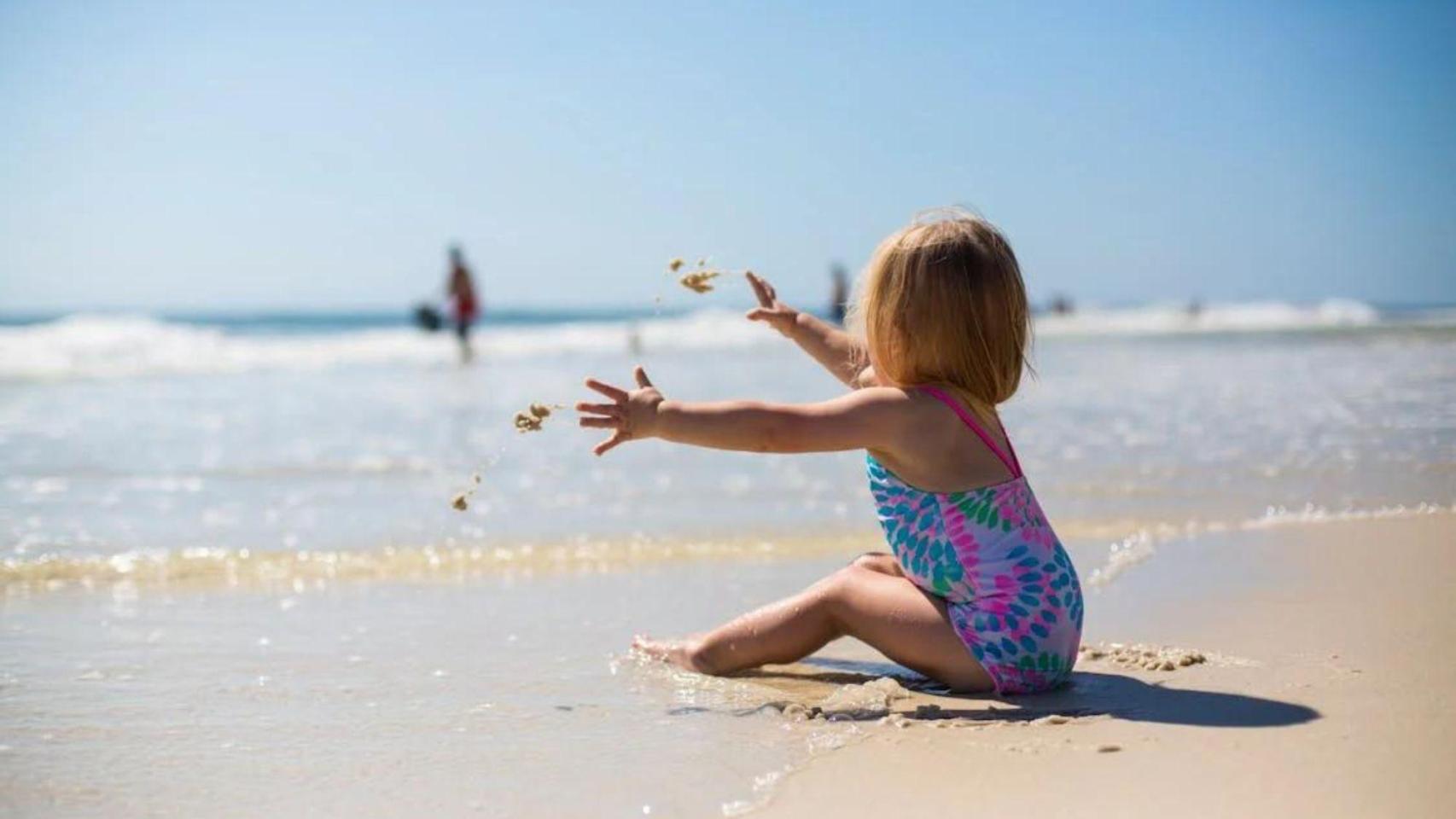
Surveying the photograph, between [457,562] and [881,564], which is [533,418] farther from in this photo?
[457,562]

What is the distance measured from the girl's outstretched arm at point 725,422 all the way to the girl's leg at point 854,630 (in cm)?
42

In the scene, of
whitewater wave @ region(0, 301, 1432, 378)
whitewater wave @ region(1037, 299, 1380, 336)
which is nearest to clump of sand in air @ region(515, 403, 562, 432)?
whitewater wave @ region(0, 301, 1432, 378)

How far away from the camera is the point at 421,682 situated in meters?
3.05

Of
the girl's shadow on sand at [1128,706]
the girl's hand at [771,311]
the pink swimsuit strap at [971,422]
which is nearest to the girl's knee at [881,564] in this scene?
the girl's shadow on sand at [1128,706]

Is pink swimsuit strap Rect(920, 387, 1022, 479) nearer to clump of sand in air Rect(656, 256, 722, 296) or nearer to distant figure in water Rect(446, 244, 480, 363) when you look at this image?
clump of sand in air Rect(656, 256, 722, 296)

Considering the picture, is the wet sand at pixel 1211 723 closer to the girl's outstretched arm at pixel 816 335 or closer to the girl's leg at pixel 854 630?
the girl's leg at pixel 854 630

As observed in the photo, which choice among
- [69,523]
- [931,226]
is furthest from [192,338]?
[931,226]

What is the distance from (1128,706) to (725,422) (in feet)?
3.19

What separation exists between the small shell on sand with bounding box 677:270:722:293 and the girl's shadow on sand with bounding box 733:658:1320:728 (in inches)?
39.9

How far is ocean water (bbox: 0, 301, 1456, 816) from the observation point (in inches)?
95.4

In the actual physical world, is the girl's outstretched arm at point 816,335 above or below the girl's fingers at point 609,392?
above

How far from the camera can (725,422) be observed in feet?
8.77

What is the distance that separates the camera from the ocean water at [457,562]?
2424 millimetres

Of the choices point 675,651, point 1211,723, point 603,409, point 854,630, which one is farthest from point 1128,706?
point 603,409
